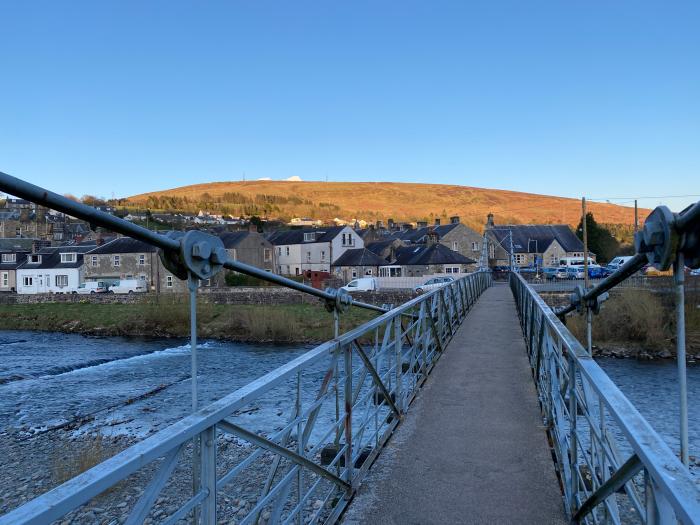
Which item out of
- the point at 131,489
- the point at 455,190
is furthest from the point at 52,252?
the point at 455,190

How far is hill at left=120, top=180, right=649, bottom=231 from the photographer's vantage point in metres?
139

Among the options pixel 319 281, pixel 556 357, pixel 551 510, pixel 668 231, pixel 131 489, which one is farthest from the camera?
pixel 319 281

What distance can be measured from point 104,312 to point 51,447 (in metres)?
29.0

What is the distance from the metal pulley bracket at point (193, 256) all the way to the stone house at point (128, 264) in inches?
1977

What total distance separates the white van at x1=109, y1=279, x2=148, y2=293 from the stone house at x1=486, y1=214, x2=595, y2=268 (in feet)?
115

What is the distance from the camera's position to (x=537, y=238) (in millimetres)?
65438

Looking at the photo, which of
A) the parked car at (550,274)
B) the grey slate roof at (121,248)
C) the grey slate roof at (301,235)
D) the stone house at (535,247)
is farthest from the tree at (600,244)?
A: the grey slate roof at (121,248)

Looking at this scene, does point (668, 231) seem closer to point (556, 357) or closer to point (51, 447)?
point (556, 357)

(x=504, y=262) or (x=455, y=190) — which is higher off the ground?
(x=455, y=190)

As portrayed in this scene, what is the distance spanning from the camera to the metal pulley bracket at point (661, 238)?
230 cm

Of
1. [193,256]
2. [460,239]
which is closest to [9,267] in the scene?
[460,239]

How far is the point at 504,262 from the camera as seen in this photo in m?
63.3

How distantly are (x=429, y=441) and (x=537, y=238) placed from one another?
63.9m

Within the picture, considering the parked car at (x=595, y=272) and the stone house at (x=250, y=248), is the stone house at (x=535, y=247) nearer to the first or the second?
the parked car at (x=595, y=272)
